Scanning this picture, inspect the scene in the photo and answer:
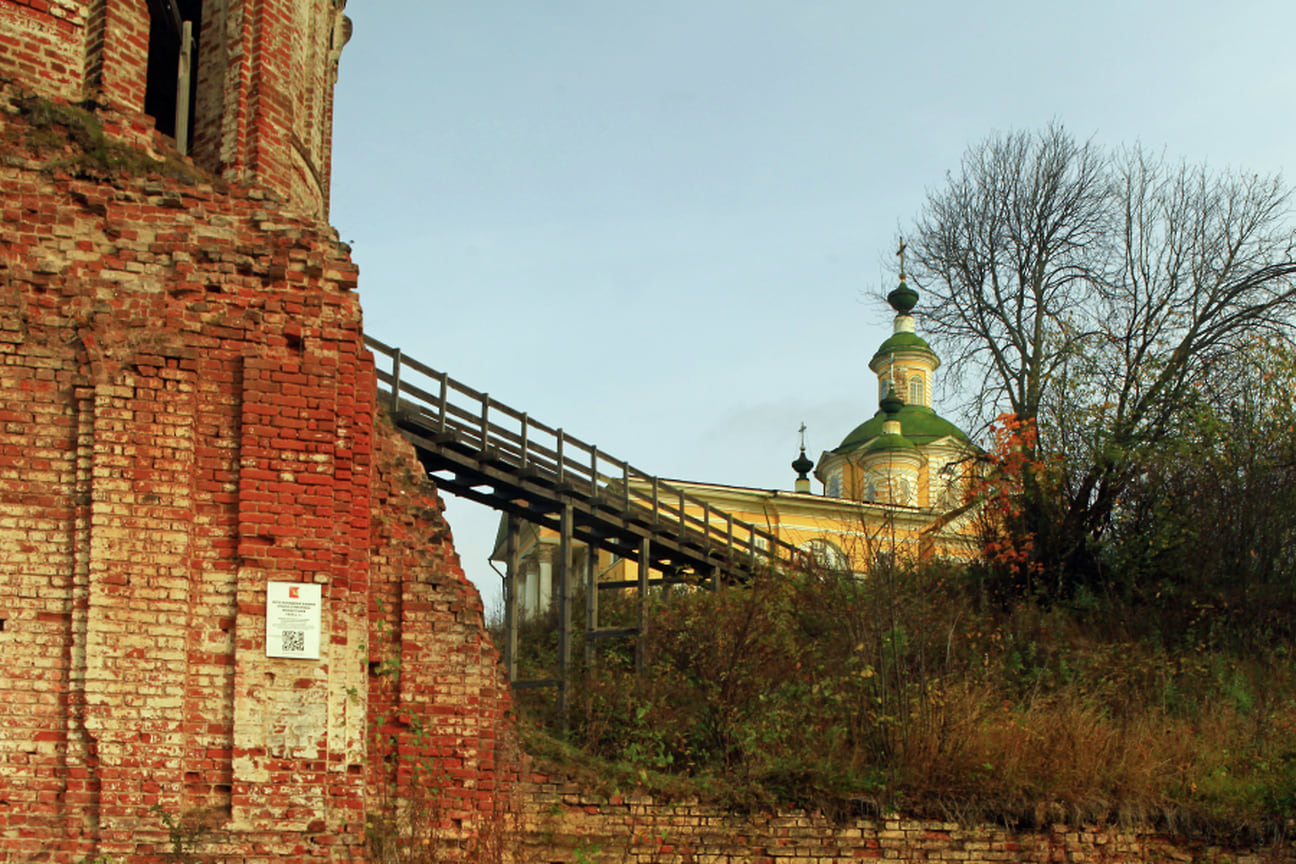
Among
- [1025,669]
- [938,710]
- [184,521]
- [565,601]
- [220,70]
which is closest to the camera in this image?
[184,521]

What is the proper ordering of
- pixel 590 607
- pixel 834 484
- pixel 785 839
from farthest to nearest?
1. pixel 834 484
2. pixel 590 607
3. pixel 785 839

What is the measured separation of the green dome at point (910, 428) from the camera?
4128cm

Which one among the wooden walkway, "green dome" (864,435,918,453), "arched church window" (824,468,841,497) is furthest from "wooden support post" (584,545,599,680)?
"arched church window" (824,468,841,497)

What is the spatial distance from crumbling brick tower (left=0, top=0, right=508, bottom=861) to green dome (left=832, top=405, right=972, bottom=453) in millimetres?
32377

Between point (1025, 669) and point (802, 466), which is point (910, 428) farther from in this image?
point (1025, 669)

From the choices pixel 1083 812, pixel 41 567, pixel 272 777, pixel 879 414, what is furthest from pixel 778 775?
pixel 879 414

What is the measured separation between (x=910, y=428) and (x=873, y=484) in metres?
3.22

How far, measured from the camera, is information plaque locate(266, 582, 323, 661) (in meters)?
8.48

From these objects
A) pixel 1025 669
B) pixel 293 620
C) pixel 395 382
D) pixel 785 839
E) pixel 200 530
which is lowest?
pixel 785 839

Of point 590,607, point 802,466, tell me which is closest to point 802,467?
point 802,466

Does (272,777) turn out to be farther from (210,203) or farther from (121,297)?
(210,203)

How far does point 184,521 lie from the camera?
27.9 feet

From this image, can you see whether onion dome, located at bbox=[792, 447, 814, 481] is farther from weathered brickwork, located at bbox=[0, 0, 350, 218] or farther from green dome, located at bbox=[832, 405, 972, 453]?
weathered brickwork, located at bbox=[0, 0, 350, 218]

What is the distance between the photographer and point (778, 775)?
11.1 m
